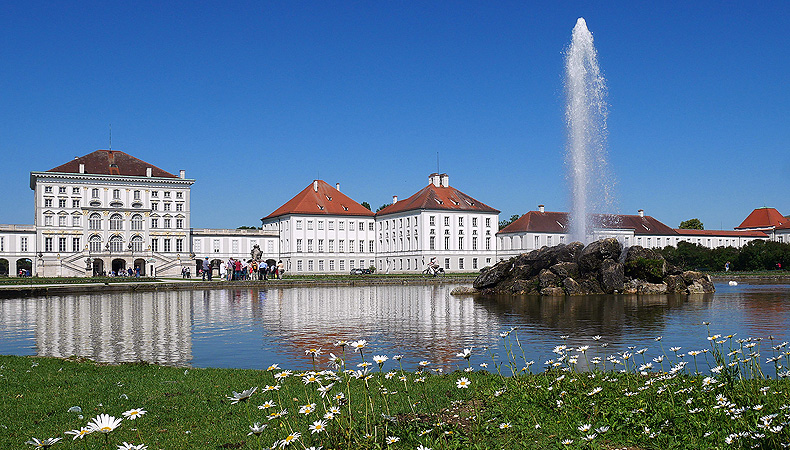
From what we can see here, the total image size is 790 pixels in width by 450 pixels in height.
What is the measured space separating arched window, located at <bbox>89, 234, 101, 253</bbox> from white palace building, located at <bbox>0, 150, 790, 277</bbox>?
0.11 m

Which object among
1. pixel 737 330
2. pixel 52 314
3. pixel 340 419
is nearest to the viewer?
pixel 340 419

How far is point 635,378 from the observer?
308 inches

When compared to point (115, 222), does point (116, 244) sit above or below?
below

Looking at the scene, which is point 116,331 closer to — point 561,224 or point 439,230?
point 439,230

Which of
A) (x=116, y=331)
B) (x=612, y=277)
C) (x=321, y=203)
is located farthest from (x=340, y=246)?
(x=116, y=331)

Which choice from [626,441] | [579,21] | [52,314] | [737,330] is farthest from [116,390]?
[579,21]

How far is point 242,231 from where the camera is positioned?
316 feet

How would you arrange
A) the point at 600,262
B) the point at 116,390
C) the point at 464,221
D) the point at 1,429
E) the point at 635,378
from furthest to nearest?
the point at 464,221
the point at 600,262
the point at 116,390
the point at 635,378
the point at 1,429

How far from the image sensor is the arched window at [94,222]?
84938 millimetres

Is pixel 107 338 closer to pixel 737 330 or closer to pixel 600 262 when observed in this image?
pixel 737 330

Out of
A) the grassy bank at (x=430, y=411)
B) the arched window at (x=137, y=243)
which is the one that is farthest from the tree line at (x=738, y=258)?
the grassy bank at (x=430, y=411)

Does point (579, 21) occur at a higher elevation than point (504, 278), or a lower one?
higher

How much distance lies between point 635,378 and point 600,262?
29.3 m

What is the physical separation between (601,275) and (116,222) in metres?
67.3
